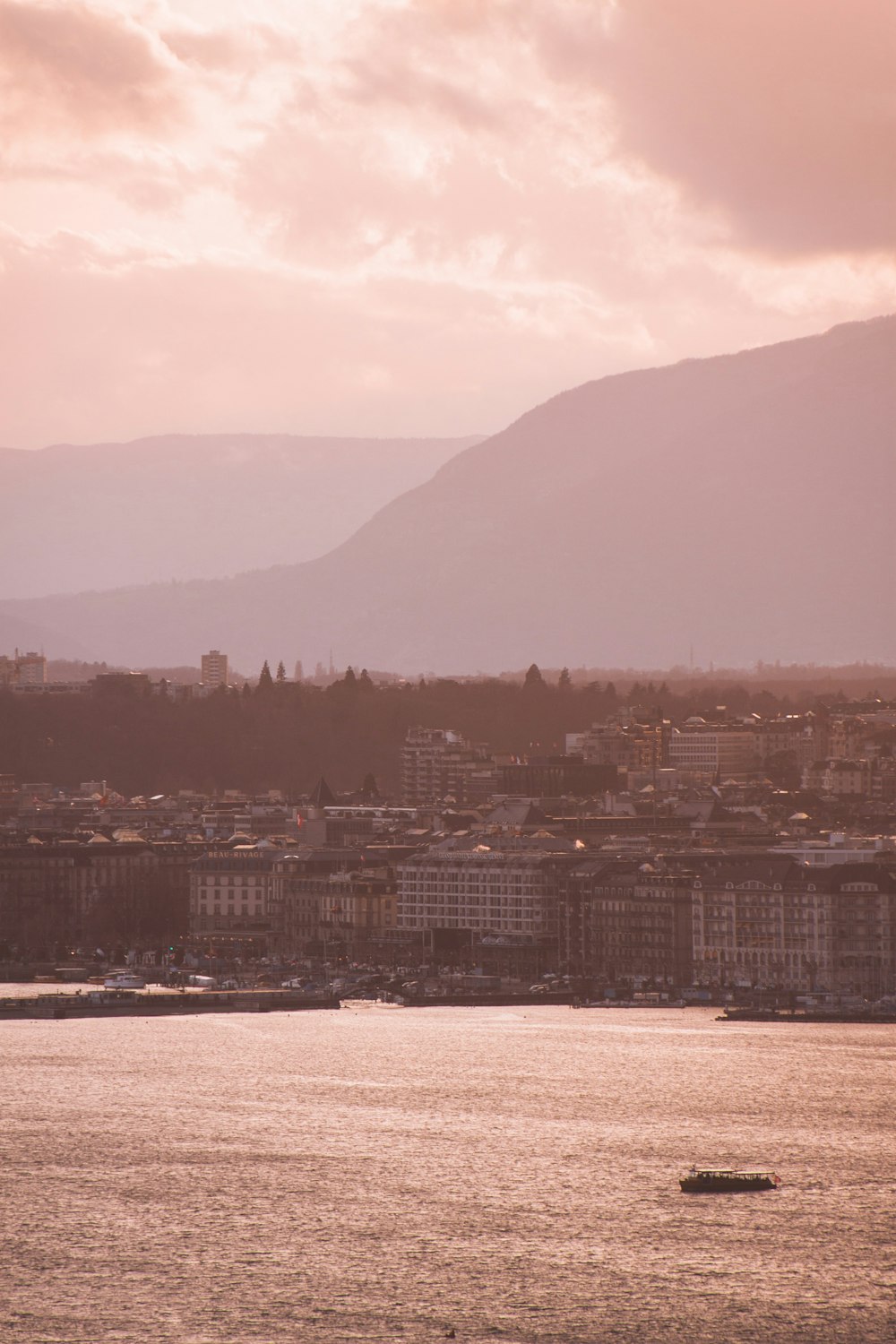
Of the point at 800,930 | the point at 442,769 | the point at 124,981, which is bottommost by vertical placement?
the point at 124,981

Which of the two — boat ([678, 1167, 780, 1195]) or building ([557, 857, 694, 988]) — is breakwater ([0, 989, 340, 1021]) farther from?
boat ([678, 1167, 780, 1195])

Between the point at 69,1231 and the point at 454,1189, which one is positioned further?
the point at 454,1189

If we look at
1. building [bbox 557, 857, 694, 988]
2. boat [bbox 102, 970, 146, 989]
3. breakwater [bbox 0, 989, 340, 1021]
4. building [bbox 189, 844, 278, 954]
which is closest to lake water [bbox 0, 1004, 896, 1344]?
breakwater [bbox 0, 989, 340, 1021]

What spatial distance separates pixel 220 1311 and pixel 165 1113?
66.8 ft

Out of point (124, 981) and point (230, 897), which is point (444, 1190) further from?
point (230, 897)

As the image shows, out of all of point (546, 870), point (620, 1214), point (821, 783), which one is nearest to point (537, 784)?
point (821, 783)

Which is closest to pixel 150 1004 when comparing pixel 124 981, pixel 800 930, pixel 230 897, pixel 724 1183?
pixel 124 981

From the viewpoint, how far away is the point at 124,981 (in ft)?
334

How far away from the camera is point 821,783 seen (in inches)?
7131

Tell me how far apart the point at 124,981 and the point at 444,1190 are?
46.1 metres

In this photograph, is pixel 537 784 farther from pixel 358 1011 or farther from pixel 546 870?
pixel 358 1011

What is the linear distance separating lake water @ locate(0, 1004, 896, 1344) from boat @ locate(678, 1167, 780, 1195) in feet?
1.38

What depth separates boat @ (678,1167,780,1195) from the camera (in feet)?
186

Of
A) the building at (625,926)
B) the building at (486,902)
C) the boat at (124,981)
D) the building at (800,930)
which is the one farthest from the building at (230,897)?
the building at (800,930)
